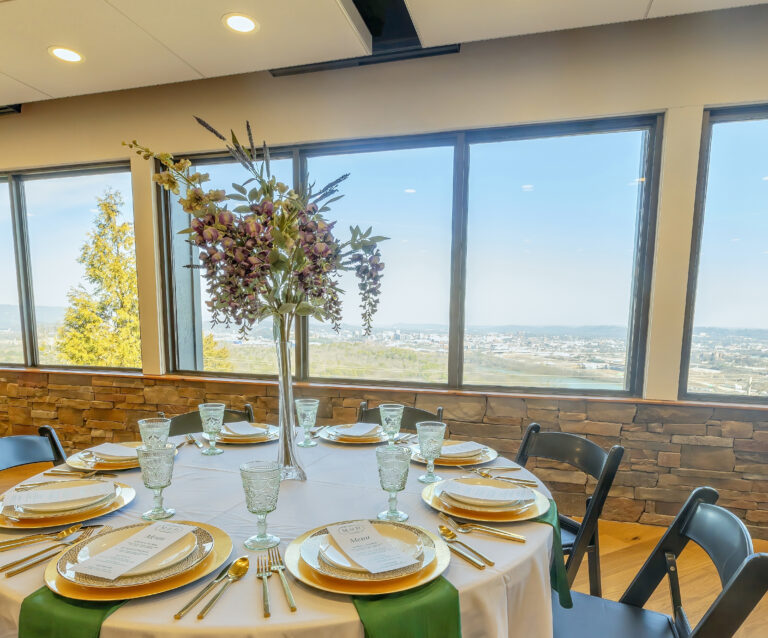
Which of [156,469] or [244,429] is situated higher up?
[156,469]

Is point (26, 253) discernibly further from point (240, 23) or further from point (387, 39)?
point (387, 39)

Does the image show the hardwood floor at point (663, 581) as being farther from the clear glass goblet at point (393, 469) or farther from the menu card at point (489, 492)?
the clear glass goblet at point (393, 469)

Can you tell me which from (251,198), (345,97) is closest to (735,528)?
(251,198)

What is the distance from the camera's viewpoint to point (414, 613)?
2.52ft

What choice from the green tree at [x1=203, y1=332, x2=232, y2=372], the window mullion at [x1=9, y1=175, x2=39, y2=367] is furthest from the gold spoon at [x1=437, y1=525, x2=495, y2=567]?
the window mullion at [x1=9, y1=175, x2=39, y2=367]

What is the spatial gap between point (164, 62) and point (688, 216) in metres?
2.94

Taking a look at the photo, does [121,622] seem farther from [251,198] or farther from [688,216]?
[688,216]

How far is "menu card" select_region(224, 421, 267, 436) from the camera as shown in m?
1.70

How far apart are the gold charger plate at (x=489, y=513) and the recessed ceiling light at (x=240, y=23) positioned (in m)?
2.19

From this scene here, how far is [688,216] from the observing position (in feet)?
7.79

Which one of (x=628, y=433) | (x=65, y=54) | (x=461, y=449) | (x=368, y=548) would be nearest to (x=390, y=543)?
(x=368, y=548)

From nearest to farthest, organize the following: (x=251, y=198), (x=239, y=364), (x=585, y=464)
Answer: (x=251, y=198)
(x=585, y=464)
(x=239, y=364)

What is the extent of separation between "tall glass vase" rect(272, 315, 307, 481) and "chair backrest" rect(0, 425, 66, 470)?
35.2 inches

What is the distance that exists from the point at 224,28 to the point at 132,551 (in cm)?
227
